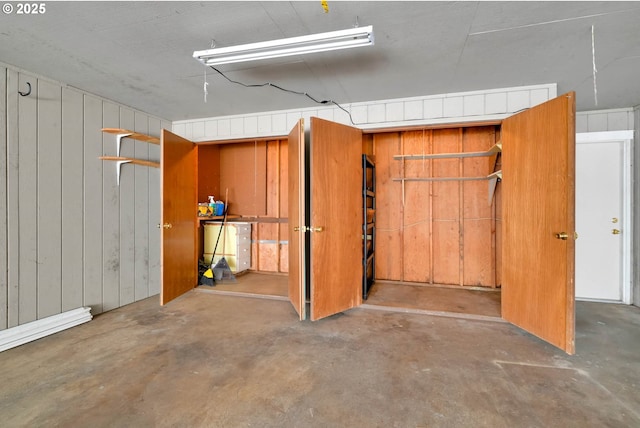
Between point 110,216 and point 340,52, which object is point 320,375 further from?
point 110,216

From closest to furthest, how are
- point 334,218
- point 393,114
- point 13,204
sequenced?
1. point 13,204
2. point 334,218
3. point 393,114

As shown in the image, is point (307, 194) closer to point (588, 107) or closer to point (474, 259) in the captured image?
point (474, 259)

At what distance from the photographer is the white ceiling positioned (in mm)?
1874

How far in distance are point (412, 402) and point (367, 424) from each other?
0.36 meters

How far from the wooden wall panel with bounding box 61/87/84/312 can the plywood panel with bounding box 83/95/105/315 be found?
2.3 inches

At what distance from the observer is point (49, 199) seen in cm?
279

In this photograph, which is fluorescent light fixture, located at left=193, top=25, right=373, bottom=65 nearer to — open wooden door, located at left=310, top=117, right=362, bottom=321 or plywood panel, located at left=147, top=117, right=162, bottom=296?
open wooden door, located at left=310, top=117, right=362, bottom=321

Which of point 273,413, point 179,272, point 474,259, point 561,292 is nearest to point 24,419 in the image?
point 273,413

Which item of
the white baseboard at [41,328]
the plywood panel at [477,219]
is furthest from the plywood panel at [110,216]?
the plywood panel at [477,219]

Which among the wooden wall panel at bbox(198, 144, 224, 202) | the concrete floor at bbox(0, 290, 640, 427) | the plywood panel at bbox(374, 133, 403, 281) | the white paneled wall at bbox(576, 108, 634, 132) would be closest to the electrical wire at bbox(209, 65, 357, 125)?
the plywood panel at bbox(374, 133, 403, 281)

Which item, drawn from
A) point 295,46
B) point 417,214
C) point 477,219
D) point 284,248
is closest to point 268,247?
point 284,248

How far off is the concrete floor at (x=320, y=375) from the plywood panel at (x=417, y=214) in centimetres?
129

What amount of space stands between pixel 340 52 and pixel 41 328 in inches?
143

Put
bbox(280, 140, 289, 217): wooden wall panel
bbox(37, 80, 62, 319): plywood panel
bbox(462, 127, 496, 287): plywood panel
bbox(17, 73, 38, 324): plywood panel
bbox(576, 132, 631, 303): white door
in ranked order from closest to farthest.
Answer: bbox(17, 73, 38, 324): plywood panel < bbox(37, 80, 62, 319): plywood panel < bbox(576, 132, 631, 303): white door < bbox(462, 127, 496, 287): plywood panel < bbox(280, 140, 289, 217): wooden wall panel
